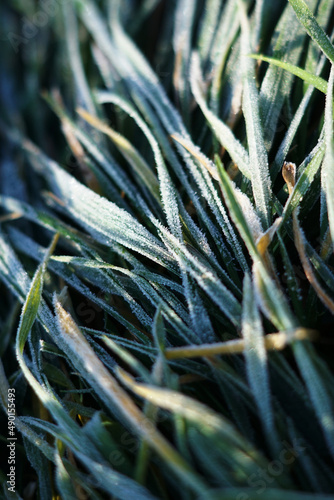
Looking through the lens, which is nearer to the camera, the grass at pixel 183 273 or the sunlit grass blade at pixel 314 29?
the grass at pixel 183 273

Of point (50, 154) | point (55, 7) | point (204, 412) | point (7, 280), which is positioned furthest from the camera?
point (55, 7)

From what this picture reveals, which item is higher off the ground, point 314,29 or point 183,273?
point 314,29

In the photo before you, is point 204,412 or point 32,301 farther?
point 32,301

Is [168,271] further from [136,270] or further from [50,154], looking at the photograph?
[50,154]

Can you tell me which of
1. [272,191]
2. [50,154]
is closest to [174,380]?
[272,191]

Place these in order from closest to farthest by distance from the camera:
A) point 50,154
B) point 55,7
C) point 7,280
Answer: point 7,280
point 50,154
point 55,7

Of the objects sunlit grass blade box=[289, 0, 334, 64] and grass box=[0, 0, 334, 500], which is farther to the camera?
sunlit grass blade box=[289, 0, 334, 64]

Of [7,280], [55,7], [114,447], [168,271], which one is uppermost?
[55,7]

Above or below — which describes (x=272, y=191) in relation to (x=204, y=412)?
above
